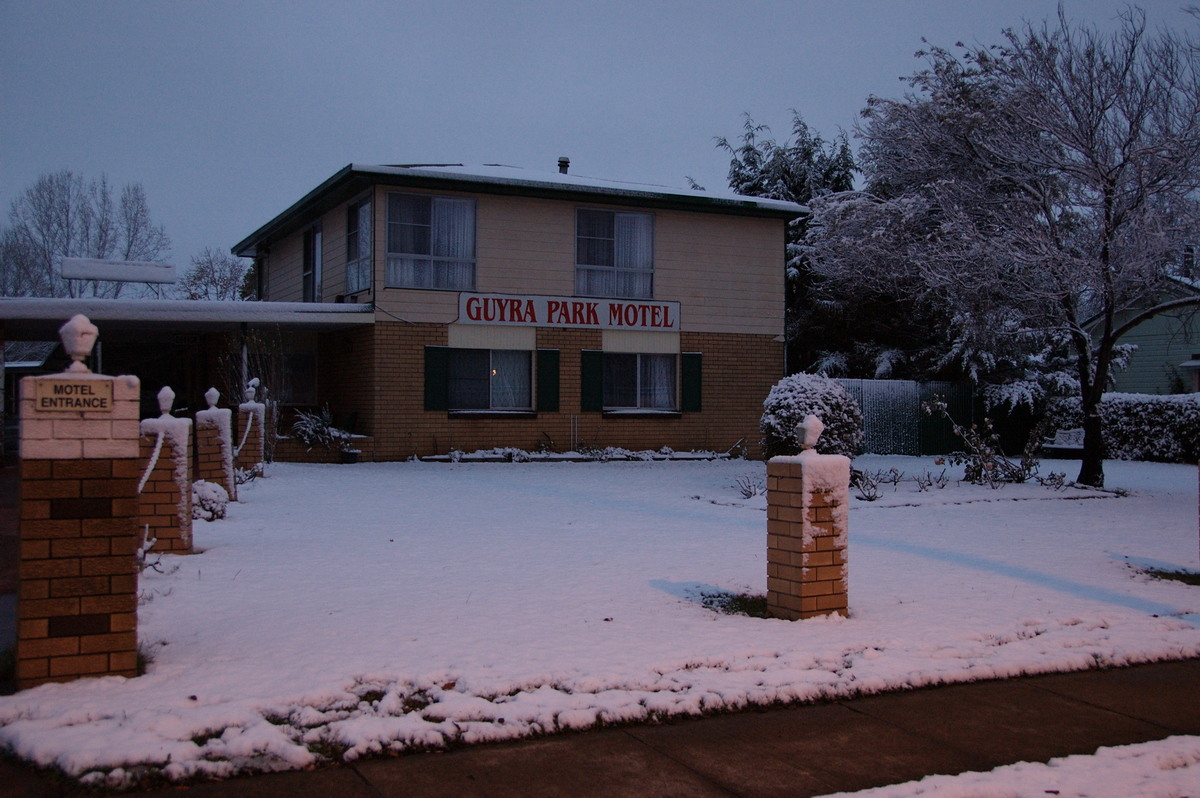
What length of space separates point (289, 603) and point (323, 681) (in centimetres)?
194

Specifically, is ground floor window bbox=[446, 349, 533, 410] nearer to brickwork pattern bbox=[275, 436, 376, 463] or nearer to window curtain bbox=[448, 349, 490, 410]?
window curtain bbox=[448, 349, 490, 410]

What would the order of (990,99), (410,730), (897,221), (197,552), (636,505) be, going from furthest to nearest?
(897,221)
(990,99)
(636,505)
(197,552)
(410,730)

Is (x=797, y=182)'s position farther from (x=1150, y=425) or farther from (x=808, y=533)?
(x=808, y=533)

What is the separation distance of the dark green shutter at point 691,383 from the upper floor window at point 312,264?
26.9 ft

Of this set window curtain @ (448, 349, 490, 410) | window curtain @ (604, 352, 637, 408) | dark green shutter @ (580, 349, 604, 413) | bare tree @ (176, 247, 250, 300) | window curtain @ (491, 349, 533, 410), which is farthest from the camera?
bare tree @ (176, 247, 250, 300)

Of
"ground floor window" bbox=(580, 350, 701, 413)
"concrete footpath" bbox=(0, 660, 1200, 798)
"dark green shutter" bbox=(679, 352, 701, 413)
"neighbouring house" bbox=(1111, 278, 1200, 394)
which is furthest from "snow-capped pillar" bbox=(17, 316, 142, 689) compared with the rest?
"neighbouring house" bbox=(1111, 278, 1200, 394)

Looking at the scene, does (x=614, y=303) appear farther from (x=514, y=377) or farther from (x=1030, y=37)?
(x=1030, y=37)

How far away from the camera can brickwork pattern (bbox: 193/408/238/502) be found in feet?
34.7

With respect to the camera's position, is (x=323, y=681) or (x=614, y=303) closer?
(x=323, y=681)

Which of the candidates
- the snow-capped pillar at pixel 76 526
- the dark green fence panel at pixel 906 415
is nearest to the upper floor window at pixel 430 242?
the dark green fence panel at pixel 906 415

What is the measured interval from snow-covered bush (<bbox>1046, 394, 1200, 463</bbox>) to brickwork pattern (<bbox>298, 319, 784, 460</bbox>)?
6.25 m

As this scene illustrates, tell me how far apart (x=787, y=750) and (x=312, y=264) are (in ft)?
67.6

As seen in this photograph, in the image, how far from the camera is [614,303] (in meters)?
20.7

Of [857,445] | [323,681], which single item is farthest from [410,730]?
[857,445]
